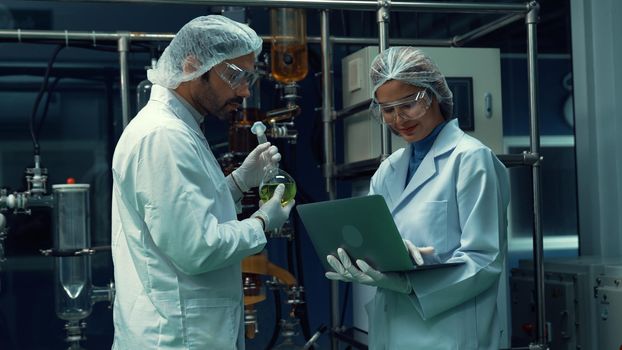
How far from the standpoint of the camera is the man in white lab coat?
165cm

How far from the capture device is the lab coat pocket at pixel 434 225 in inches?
73.3

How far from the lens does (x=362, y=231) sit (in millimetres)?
1798

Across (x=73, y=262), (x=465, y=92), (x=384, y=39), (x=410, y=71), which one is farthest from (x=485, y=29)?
(x=73, y=262)

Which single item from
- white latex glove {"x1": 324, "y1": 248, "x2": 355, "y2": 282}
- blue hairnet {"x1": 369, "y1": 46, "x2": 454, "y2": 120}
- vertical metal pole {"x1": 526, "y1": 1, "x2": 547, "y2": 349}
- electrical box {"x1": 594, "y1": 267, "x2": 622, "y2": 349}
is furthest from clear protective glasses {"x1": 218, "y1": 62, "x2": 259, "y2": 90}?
electrical box {"x1": 594, "y1": 267, "x2": 622, "y2": 349}

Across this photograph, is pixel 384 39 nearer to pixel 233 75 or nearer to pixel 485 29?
pixel 485 29

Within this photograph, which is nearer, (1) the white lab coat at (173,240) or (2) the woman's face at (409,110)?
(1) the white lab coat at (173,240)

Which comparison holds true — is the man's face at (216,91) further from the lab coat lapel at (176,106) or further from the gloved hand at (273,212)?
the gloved hand at (273,212)

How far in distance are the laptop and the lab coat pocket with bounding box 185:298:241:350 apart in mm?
286

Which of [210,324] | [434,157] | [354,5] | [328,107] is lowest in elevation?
[210,324]

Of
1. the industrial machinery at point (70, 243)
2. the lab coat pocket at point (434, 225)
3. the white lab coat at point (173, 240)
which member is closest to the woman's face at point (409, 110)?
the lab coat pocket at point (434, 225)

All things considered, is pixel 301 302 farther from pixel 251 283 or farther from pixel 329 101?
pixel 329 101

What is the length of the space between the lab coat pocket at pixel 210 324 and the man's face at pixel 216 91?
1.40 ft

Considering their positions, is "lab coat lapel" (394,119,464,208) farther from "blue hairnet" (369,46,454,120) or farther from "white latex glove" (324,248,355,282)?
"white latex glove" (324,248,355,282)

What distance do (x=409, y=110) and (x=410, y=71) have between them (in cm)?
9
